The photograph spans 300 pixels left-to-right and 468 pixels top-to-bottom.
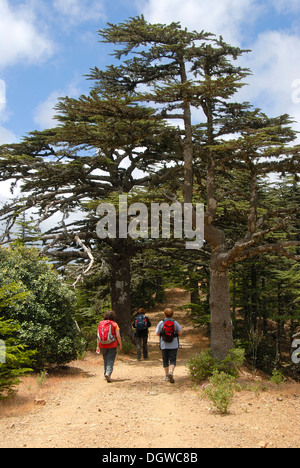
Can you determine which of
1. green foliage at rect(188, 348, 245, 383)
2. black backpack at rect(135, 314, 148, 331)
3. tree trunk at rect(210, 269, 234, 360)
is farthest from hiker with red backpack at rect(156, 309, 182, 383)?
black backpack at rect(135, 314, 148, 331)

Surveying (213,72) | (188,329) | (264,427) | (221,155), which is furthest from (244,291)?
(264,427)

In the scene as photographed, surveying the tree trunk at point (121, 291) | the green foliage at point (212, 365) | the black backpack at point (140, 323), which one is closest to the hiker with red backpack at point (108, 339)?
the green foliage at point (212, 365)

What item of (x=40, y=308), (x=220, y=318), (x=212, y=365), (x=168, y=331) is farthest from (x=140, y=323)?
(x=40, y=308)

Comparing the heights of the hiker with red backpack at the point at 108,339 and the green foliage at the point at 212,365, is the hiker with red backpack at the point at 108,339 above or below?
above

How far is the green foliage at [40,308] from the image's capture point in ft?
32.5

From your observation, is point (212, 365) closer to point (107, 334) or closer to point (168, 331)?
point (168, 331)

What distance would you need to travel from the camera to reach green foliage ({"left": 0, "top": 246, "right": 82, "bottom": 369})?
9.90 m

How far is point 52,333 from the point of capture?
10578mm

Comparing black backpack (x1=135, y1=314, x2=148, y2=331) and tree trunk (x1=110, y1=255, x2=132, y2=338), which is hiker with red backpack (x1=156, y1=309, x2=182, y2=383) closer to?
black backpack (x1=135, y1=314, x2=148, y2=331)

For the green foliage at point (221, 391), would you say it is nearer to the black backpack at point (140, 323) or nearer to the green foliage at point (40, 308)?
the green foliage at point (40, 308)

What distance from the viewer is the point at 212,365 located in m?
10.1

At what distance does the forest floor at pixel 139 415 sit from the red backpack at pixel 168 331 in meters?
1.24

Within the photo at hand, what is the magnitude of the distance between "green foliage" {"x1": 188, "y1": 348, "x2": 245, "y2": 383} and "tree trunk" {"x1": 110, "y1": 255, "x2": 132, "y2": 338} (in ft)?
22.2
